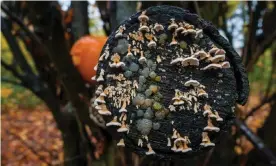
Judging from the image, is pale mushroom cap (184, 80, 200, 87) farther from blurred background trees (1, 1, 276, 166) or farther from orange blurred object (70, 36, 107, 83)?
orange blurred object (70, 36, 107, 83)

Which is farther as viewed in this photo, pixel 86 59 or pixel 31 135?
pixel 31 135

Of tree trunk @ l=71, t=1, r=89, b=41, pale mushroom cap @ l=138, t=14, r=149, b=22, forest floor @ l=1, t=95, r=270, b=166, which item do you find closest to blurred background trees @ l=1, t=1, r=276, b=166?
tree trunk @ l=71, t=1, r=89, b=41

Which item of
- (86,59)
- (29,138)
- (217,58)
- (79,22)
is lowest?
(29,138)

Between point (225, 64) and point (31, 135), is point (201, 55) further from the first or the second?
point (31, 135)

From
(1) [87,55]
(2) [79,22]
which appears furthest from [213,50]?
(2) [79,22]

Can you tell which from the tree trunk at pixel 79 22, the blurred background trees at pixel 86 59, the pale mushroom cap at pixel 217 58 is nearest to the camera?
the pale mushroom cap at pixel 217 58

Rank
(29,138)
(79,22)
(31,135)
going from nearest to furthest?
1. (79,22)
2. (29,138)
3. (31,135)

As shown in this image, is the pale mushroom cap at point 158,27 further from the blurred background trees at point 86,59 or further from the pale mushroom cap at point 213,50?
the blurred background trees at point 86,59

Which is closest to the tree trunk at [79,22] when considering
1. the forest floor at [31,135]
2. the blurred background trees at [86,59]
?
the blurred background trees at [86,59]
